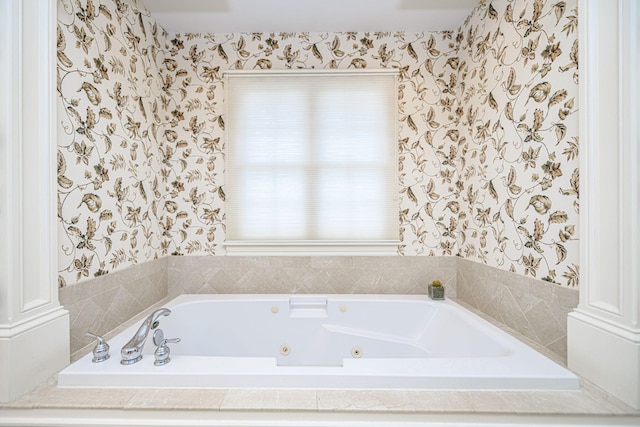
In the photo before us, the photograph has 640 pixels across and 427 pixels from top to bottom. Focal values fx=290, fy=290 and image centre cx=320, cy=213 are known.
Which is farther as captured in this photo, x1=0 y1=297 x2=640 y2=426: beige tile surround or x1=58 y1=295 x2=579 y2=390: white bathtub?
x1=58 y1=295 x2=579 y2=390: white bathtub

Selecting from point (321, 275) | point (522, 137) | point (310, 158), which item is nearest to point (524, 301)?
point (522, 137)

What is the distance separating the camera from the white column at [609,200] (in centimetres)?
84

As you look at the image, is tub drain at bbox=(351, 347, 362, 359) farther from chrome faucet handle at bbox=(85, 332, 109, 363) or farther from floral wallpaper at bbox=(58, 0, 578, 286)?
chrome faucet handle at bbox=(85, 332, 109, 363)

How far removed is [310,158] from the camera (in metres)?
1.89

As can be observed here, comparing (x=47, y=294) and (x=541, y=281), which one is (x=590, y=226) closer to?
(x=541, y=281)

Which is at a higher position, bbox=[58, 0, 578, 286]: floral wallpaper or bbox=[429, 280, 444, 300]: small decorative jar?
bbox=[58, 0, 578, 286]: floral wallpaper

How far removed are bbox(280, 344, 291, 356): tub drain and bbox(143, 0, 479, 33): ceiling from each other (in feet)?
6.44

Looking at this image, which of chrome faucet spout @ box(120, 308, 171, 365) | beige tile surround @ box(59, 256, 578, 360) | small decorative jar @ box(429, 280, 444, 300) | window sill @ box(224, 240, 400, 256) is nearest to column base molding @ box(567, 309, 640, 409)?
beige tile surround @ box(59, 256, 578, 360)

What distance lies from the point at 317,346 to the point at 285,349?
0.19 metres

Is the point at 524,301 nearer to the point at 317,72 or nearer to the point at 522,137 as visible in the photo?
the point at 522,137

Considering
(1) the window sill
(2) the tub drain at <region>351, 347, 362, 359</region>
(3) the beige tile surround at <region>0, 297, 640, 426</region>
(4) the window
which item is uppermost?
(4) the window

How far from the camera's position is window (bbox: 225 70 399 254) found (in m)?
1.89

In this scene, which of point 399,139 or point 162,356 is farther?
point 399,139

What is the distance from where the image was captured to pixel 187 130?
6.22ft
